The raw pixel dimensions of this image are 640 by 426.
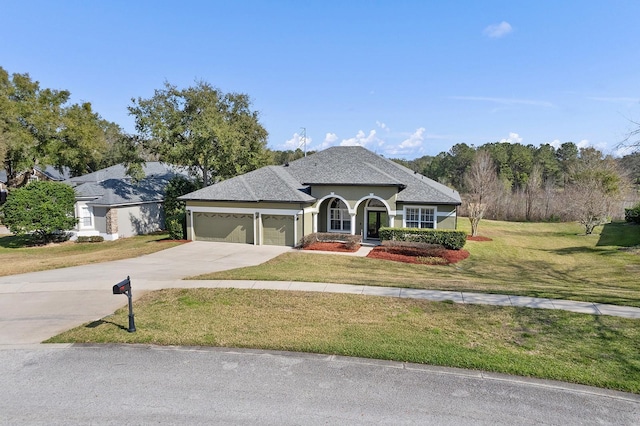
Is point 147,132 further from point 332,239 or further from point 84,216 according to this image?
point 332,239

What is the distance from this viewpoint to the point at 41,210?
25938 millimetres

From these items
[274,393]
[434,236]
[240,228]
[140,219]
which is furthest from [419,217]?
[140,219]

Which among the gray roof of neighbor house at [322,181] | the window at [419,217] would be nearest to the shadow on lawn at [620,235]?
the gray roof of neighbor house at [322,181]

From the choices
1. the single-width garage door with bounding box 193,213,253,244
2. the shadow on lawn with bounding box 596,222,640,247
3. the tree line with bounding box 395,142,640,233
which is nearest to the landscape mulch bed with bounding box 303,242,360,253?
the single-width garage door with bounding box 193,213,253,244

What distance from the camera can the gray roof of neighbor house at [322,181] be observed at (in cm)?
2377

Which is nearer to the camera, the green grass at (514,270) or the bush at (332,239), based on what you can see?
the green grass at (514,270)

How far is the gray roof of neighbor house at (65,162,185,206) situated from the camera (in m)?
29.1

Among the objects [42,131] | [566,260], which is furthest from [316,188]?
[42,131]

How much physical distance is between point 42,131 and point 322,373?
3842cm

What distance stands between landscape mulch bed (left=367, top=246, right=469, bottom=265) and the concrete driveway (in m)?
5.75

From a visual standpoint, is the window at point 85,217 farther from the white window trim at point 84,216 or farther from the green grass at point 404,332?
the green grass at point 404,332

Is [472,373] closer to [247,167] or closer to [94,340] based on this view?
[94,340]

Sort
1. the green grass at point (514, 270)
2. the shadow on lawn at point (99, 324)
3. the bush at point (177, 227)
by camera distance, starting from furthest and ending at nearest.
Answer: the bush at point (177, 227), the green grass at point (514, 270), the shadow on lawn at point (99, 324)

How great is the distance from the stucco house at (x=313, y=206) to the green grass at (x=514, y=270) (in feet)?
11.9
